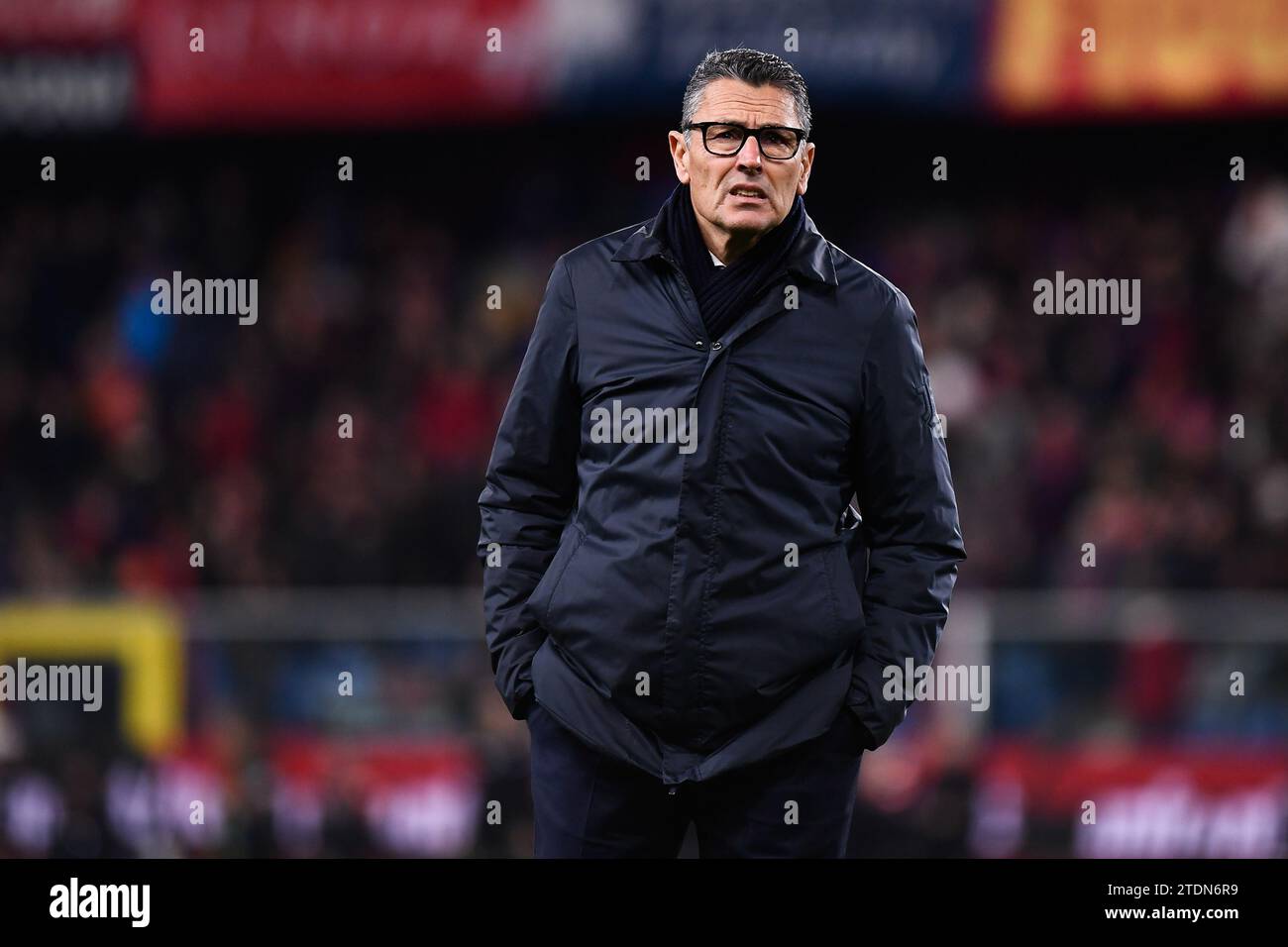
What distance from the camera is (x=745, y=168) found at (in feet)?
9.98

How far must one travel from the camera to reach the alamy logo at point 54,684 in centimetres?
764

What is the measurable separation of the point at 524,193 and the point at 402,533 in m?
2.79

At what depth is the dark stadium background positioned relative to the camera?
24.8 ft

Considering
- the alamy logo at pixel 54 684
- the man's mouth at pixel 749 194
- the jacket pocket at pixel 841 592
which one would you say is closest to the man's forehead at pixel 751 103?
the man's mouth at pixel 749 194

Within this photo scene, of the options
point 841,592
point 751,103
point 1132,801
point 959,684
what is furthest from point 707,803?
point 1132,801

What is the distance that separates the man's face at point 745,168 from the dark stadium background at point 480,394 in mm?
4601

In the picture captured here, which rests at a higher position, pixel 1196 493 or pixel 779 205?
pixel 779 205

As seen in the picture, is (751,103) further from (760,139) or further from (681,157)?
(681,157)

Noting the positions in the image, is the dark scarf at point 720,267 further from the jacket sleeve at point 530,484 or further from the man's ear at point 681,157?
the jacket sleeve at point 530,484

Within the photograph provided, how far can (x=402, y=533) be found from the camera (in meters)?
9.20

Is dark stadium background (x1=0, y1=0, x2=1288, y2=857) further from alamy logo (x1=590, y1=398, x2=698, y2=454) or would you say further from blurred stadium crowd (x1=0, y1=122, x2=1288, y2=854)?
alamy logo (x1=590, y1=398, x2=698, y2=454)

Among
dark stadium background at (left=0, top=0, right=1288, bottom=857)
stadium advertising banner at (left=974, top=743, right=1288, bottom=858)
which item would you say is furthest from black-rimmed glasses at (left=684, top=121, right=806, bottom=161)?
stadium advertising banner at (left=974, top=743, right=1288, bottom=858)
